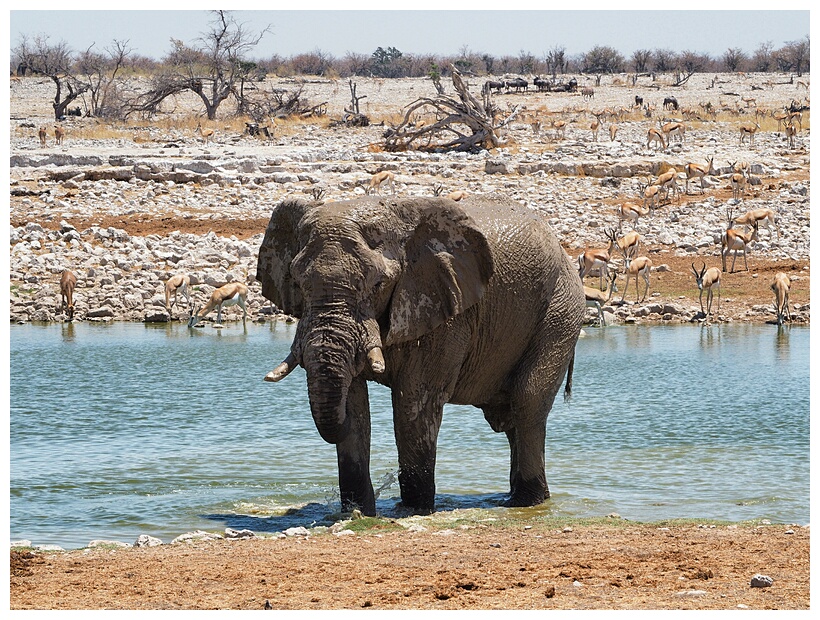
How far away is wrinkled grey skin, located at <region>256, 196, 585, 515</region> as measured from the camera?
6824mm

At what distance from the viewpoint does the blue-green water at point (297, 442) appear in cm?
839

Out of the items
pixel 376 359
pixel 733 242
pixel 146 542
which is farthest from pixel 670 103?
pixel 146 542

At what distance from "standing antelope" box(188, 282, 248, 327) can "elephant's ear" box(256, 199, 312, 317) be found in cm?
1264

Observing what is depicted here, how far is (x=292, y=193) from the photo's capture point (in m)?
27.4

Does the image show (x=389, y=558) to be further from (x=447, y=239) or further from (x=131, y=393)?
(x=131, y=393)

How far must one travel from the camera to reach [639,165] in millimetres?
31234

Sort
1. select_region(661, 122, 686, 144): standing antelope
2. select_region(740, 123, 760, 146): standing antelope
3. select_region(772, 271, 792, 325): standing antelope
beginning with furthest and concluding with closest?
1. select_region(740, 123, 760, 146): standing antelope
2. select_region(661, 122, 686, 144): standing antelope
3. select_region(772, 271, 792, 325): standing antelope

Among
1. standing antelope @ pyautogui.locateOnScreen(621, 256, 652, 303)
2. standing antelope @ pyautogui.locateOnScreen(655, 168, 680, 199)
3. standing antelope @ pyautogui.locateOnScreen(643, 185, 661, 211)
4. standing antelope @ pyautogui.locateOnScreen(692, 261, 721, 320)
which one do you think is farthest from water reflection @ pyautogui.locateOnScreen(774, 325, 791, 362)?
standing antelope @ pyautogui.locateOnScreen(655, 168, 680, 199)

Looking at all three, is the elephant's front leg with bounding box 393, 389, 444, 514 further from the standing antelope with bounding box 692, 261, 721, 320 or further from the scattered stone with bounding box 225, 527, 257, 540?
the standing antelope with bounding box 692, 261, 721, 320

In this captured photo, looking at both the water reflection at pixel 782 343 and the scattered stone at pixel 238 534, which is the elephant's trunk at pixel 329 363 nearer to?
the scattered stone at pixel 238 534

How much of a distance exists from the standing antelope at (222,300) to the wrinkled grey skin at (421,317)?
485 inches

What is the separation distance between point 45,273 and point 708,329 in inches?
456

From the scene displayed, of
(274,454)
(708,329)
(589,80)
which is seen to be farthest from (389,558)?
(589,80)

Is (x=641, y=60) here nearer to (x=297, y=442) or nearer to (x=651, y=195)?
(x=651, y=195)
